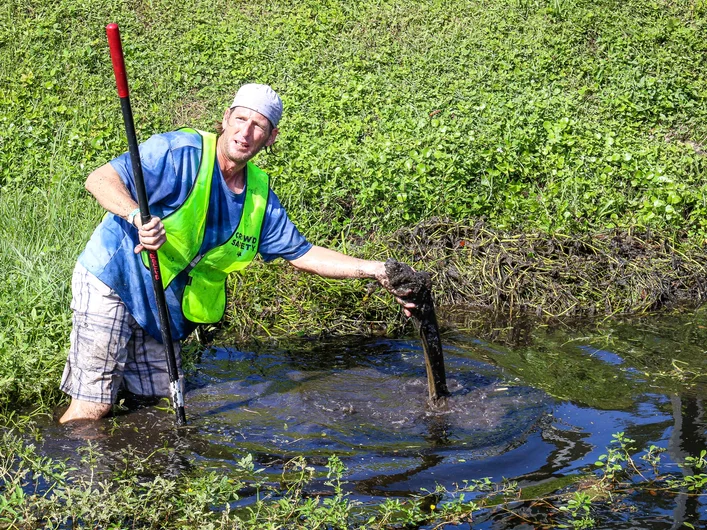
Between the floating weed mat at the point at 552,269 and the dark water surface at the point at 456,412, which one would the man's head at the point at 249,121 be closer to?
the dark water surface at the point at 456,412

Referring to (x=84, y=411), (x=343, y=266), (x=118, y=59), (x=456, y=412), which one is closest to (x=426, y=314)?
(x=343, y=266)

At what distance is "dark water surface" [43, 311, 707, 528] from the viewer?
4.15 metres

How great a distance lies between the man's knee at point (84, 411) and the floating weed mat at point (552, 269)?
8.11ft

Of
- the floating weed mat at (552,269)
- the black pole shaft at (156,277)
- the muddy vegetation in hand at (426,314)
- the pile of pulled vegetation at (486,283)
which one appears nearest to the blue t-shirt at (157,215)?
the black pole shaft at (156,277)

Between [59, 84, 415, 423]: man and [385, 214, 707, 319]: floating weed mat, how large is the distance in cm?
190

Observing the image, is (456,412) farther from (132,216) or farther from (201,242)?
(132,216)

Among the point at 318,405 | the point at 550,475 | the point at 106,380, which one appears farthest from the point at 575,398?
the point at 106,380

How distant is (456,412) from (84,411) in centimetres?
183

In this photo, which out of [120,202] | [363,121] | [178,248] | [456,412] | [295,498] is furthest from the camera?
[363,121]

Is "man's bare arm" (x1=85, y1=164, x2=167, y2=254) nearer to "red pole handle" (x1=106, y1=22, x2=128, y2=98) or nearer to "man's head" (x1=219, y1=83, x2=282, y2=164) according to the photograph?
"red pole handle" (x1=106, y1=22, x2=128, y2=98)

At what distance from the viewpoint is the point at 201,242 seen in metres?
4.29

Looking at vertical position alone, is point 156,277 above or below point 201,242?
below

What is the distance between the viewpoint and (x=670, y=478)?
3.95m

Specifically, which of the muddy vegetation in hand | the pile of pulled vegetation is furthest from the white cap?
the pile of pulled vegetation
